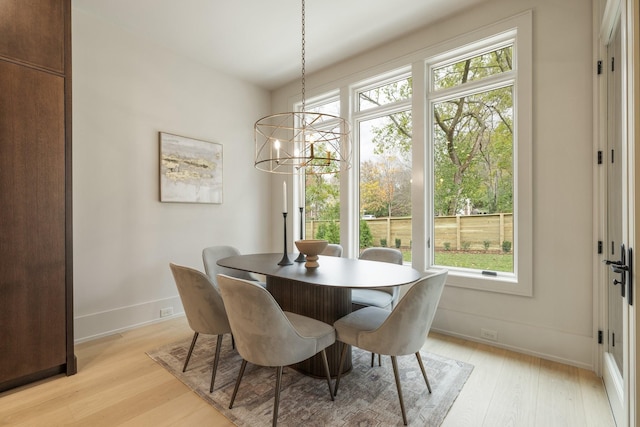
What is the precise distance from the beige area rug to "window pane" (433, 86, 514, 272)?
1.07m

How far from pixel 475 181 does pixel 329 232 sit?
187 cm

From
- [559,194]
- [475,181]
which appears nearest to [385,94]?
[475,181]

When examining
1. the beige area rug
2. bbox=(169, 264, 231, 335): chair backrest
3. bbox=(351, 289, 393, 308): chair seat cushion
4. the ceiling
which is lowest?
the beige area rug

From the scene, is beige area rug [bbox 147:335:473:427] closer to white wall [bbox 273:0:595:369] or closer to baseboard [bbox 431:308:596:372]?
baseboard [bbox 431:308:596:372]

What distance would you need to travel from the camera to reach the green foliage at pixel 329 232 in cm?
403

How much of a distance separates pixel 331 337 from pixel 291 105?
11.3ft

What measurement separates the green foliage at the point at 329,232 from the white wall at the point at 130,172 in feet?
4.05

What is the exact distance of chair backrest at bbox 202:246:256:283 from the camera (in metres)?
2.84

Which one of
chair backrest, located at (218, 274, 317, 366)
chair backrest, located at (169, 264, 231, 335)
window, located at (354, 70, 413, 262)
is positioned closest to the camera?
chair backrest, located at (218, 274, 317, 366)

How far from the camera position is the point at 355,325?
6.19 ft

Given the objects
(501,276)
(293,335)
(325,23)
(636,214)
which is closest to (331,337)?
(293,335)

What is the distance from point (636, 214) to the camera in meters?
1.26

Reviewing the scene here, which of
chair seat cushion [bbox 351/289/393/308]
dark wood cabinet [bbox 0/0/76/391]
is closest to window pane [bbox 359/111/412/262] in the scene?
chair seat cushion [bbox 351/289/393/308]

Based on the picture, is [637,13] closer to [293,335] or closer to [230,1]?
[293,335]
